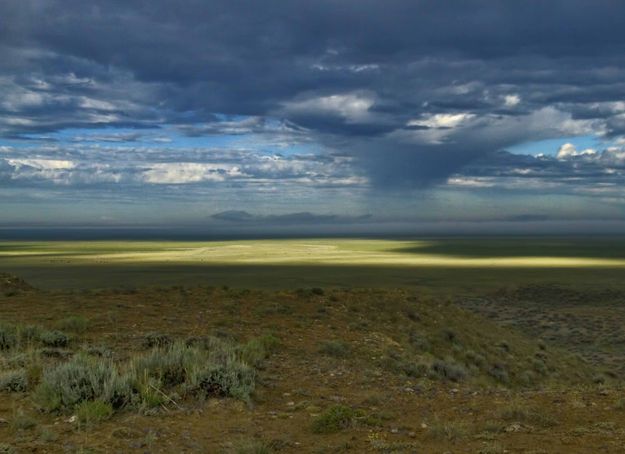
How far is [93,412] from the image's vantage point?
343 inches

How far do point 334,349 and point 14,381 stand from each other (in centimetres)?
772

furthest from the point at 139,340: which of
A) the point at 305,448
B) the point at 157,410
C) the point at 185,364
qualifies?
the point at 305,448

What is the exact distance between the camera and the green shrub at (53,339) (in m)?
14.0

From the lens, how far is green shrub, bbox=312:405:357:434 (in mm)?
8586

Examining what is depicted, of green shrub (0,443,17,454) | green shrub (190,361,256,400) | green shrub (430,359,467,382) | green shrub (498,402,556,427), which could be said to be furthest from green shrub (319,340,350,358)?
green shrub (0,443,17,454)

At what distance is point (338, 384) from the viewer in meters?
11.6

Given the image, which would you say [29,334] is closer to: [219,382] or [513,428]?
[219,382]

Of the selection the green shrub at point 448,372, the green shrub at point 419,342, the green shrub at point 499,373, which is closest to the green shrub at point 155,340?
the green shrub at point 448,372

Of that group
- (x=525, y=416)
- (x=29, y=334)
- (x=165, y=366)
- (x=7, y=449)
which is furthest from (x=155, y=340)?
(x=525, y=416)

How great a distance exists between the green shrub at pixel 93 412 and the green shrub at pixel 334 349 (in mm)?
7003

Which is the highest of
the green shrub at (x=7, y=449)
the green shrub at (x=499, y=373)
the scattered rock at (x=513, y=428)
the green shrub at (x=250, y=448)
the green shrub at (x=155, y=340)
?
the green shrub at (x=155, y=340)

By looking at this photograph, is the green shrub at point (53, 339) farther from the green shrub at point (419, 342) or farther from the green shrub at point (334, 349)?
the green shrub at point (419, 342)

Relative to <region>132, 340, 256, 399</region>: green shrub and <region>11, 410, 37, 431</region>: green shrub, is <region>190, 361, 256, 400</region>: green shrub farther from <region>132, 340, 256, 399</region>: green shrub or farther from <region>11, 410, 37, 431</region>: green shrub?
<region>11, 410, 37, 431</region>: green shrub

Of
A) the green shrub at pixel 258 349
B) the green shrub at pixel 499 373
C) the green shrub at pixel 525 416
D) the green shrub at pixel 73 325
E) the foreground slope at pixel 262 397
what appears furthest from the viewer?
the green shrub at pixel 499 373
